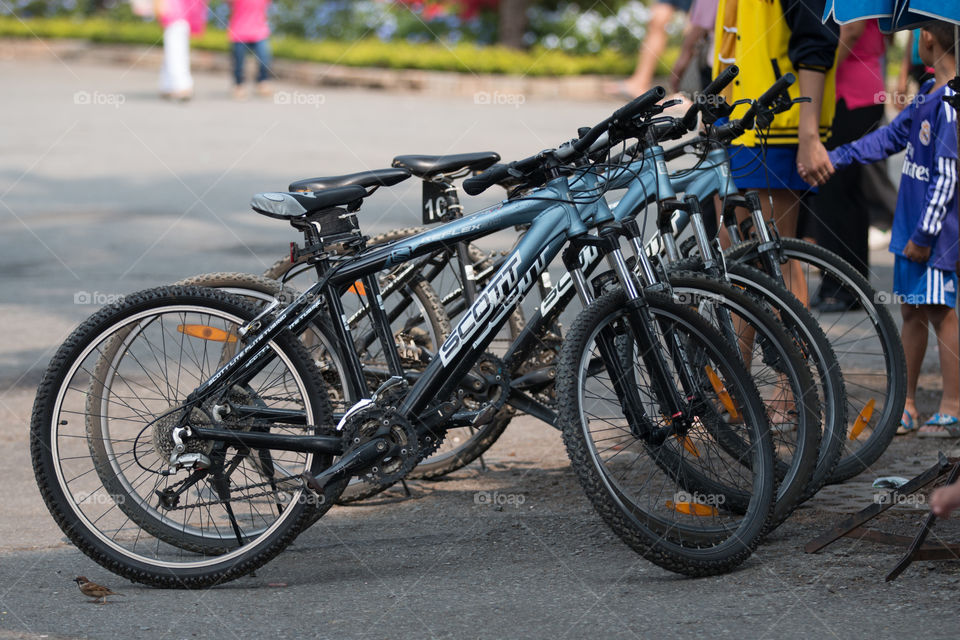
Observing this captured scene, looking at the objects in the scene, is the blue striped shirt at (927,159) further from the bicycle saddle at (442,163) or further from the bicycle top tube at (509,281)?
the bicycle top tube at (509,281)

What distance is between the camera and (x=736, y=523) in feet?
13.2

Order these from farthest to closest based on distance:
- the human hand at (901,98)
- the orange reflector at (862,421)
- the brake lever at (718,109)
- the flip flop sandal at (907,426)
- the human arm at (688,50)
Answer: the human hand at (901,98), the human arm at (688,50), the flip flop sandal at (907,426), the orange reflector at (862,421), the brake lever at (718,109)

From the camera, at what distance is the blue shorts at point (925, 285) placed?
5.38m

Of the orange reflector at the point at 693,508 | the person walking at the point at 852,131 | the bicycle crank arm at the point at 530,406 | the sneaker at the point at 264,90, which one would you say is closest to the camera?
the orange reflector at the point at 693,508

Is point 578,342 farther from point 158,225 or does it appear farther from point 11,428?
point 158,225

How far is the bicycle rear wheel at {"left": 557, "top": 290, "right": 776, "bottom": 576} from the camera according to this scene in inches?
148

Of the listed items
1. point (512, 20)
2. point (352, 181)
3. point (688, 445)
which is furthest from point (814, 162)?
point (512, 20)

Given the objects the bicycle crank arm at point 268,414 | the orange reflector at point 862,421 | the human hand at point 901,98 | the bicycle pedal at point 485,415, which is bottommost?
the orange reflector at point 862,421

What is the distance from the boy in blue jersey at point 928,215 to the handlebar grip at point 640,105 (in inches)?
60.2

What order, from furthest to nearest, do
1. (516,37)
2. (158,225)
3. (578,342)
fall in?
(516,37), (158,225), (578,342)

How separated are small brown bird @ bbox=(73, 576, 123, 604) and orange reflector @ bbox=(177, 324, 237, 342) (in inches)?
32.2

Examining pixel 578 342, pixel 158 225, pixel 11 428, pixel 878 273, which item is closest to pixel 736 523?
pixel 578 342

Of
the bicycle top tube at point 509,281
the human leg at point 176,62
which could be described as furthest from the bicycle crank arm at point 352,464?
the human leg at point 176,62

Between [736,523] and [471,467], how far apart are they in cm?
154
